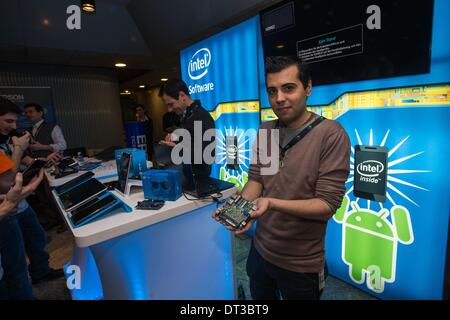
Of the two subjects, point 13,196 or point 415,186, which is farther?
point 415,186

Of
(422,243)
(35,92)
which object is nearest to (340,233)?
(422,243)

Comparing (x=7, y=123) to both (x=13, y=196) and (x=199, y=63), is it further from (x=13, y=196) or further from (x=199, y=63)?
(x=199, y=63)

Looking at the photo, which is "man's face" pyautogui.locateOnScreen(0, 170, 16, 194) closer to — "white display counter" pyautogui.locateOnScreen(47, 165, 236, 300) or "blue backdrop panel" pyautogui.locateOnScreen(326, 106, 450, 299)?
Result: "white display counter" pyautogui.locateOnScreen(47, 165, 236, 300)

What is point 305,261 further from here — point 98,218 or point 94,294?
point 94,294

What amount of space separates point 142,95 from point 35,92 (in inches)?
245

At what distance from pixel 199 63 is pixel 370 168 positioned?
2.35m

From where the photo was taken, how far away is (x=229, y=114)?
3.00 meters

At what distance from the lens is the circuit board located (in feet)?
3.35

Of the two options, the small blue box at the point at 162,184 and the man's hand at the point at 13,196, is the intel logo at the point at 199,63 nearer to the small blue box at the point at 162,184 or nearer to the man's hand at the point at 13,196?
the small blue box at the point at 162,184

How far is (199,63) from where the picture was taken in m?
3.32

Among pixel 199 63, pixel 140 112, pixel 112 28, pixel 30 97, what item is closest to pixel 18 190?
pixel 199 63

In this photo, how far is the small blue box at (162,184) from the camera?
1.46 m

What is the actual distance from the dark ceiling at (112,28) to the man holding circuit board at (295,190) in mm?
1960

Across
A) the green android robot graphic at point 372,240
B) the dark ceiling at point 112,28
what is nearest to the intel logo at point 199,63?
the dark ceiling at point 112,28
